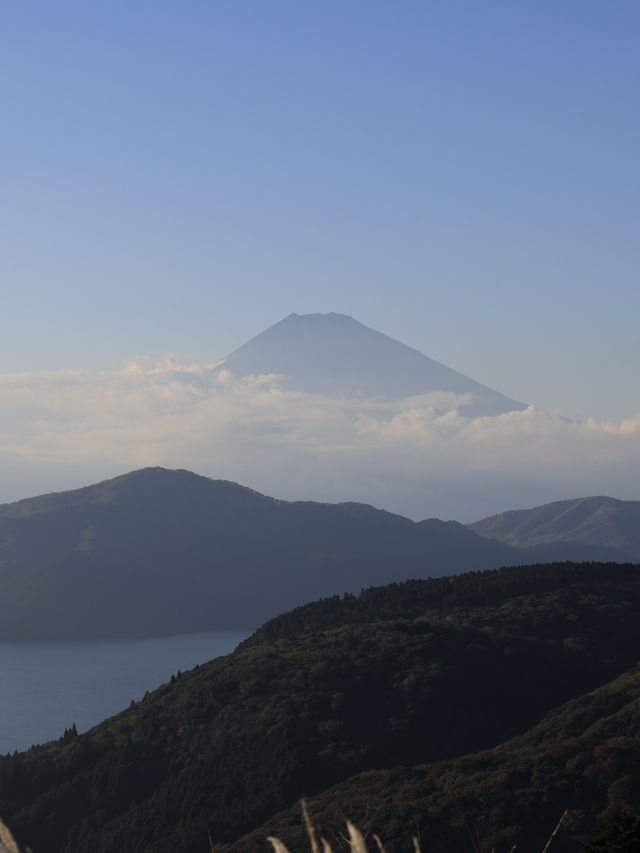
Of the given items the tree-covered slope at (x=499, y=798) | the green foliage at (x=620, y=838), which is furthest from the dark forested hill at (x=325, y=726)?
the green foliage at (x=620, y=838)

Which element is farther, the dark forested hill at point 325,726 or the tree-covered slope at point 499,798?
the dark forested hill at point 325,726

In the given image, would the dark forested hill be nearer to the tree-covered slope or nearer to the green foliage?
the tree-covered slope

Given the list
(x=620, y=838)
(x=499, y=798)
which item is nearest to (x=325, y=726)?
(x=499, y=798)

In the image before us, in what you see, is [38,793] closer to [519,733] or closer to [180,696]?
[180,696]

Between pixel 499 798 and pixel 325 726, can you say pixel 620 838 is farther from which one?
pixel 325 726

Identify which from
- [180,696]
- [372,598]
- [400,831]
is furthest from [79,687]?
[400,831]

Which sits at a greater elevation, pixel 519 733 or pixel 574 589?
pixel 574 589

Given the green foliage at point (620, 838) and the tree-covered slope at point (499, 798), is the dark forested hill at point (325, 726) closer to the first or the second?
the tree-covered slope at point (499, 798)

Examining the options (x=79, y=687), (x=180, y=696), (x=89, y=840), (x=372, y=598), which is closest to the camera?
(x=89, y=840)
